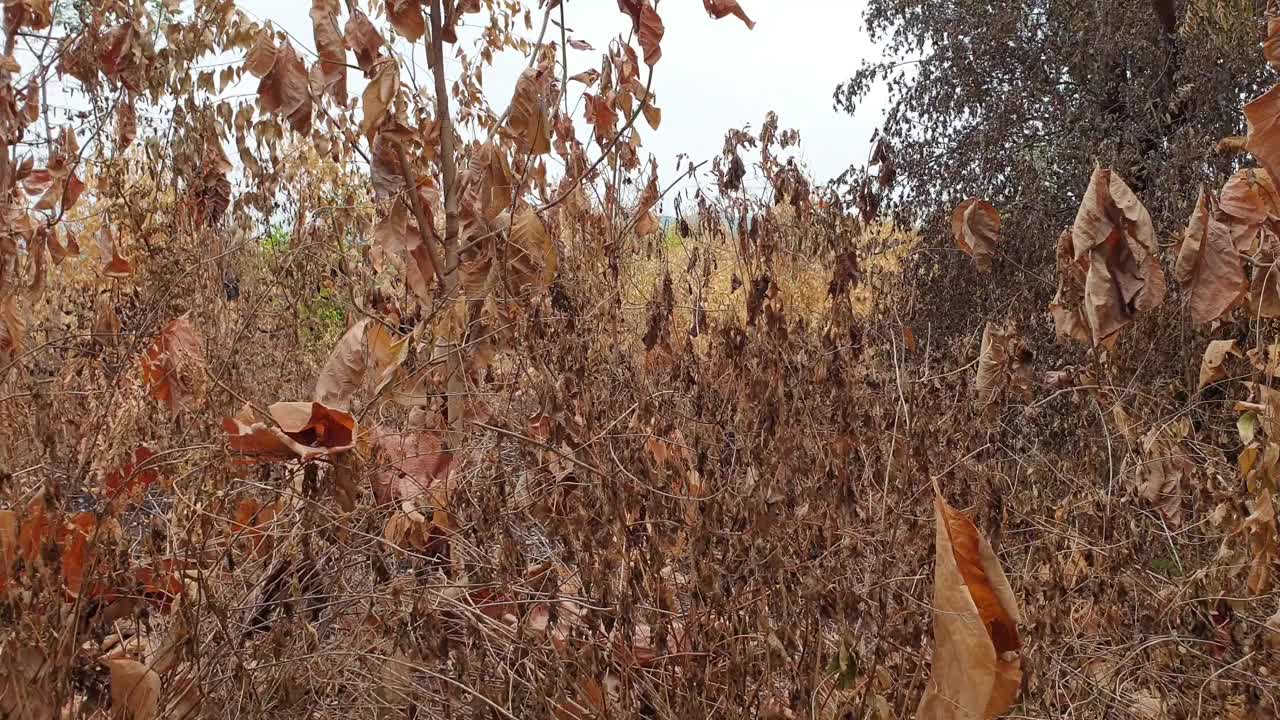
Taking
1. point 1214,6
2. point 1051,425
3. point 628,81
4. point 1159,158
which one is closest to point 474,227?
point 628,81

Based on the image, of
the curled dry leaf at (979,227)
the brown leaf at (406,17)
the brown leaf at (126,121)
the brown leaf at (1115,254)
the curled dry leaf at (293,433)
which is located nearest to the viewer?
the curled dry leaf at (293,433)

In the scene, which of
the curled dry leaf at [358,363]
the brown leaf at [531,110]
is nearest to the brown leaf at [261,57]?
the brown leaf at [531,110]

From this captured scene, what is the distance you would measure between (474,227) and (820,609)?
1.21m

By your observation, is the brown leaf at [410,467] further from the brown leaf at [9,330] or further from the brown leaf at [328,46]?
the brown leaf at [9,330]

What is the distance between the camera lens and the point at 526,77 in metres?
2.23

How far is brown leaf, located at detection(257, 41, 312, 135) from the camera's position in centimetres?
221

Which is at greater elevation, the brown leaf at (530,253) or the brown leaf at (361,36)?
the brown leaf at (361,36)

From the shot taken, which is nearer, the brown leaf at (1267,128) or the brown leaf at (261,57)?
the brown leaf at (1267,128)

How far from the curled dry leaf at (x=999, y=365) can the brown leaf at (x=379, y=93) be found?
1.33m

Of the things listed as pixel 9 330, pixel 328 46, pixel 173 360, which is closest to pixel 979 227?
pixel 328 46

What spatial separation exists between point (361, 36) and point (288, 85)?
0.18 m

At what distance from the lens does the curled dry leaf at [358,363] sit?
191cm

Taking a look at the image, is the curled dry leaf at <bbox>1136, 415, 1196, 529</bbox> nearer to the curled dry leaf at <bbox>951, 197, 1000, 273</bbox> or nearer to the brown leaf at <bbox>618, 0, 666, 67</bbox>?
the curled dry leaf at <bbox>951, 197, 1000, 273</bbox>

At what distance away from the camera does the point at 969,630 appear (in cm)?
135
